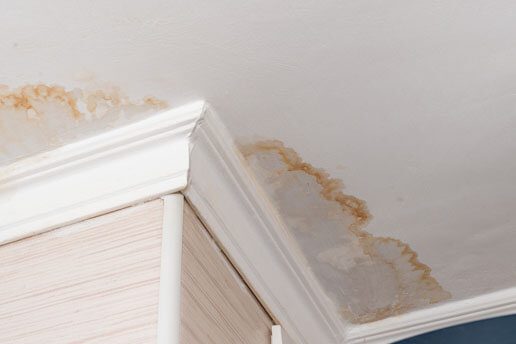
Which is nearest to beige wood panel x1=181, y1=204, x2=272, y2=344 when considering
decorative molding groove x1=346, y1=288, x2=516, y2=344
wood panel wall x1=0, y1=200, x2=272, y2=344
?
wood panel wall x1=0, y1=200, x2=272, y2=344

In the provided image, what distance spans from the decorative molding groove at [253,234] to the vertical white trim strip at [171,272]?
54 mm

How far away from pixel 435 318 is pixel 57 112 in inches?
39.7

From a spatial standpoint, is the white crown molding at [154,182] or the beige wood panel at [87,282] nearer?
the beige wood panel at [87,282]

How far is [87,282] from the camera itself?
1.30m

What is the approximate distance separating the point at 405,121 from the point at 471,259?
18.4 inches

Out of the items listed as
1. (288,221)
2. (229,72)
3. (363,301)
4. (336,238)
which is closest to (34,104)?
(229,72)

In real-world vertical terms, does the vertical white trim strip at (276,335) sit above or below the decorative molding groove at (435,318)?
below

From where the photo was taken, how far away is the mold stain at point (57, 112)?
1.34m

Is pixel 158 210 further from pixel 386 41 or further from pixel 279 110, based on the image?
pixel 386 41

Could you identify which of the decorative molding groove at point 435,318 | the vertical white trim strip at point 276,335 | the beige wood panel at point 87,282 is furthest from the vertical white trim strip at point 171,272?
the decorative molding groove at point 435,318

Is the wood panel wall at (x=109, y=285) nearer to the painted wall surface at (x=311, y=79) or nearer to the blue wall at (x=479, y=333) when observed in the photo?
the painted wall surface at (x=311, y=79)

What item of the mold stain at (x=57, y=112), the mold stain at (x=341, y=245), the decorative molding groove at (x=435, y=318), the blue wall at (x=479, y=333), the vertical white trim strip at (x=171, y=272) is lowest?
the vertical white trim strip at (x=171, y=272)

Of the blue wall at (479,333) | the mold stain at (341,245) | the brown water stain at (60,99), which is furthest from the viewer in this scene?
the blue wall at (479,333)

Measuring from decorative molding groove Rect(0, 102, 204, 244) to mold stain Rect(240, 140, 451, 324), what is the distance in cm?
16
